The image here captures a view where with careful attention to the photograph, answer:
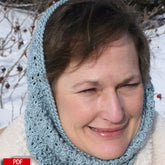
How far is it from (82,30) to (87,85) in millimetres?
266

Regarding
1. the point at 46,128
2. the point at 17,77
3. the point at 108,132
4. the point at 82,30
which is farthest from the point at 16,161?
the point at 17,77

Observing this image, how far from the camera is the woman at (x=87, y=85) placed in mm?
1258

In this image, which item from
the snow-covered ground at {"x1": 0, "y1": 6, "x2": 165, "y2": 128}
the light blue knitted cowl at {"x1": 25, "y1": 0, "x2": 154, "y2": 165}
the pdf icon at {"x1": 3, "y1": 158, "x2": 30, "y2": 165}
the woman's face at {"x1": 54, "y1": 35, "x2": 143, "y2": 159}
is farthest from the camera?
the snow-covered ground at {"x1": 0, "y1": 6, "x2": 165, "y2": 128}

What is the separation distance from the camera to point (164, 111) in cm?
340

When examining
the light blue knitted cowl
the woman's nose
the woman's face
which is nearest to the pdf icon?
the light blue knitted cowl

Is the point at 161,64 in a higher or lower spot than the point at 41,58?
higher

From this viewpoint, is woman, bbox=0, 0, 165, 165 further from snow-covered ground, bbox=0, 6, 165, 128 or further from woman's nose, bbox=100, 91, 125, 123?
snow-covered ground, bbox=0, 6, 165, 128

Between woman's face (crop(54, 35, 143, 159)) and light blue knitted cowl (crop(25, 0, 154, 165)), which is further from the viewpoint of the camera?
light blue knitted cowl (crop(25, 0, 154, 165))

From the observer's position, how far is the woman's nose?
49.3 inches

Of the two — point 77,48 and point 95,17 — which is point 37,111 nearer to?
point 77,48

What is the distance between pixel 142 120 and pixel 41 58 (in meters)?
0.67

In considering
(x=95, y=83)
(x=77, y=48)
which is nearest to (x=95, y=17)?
(x=77, y=48)

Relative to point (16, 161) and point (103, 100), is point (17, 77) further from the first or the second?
point (103, 100)

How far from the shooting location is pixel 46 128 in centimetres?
142
